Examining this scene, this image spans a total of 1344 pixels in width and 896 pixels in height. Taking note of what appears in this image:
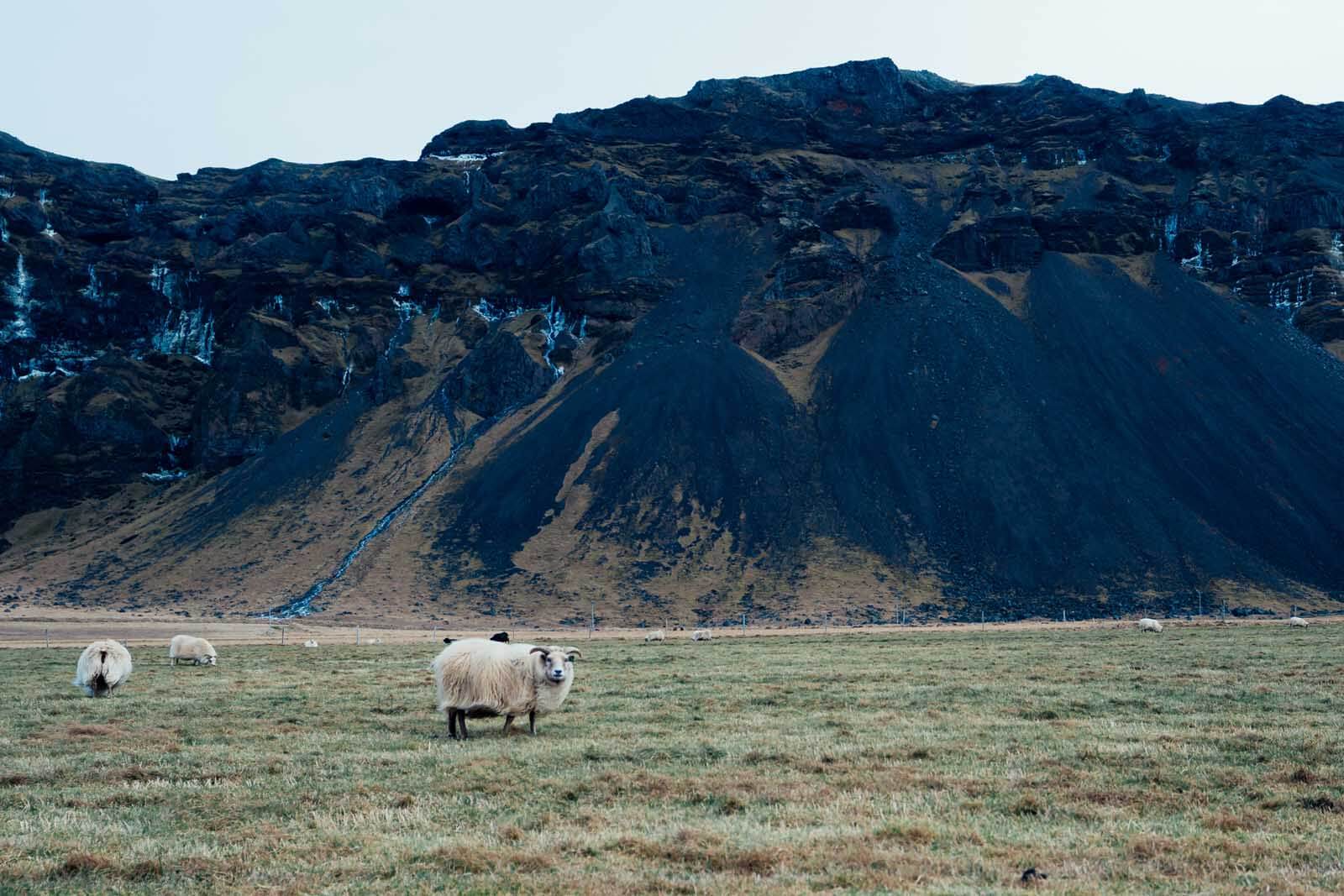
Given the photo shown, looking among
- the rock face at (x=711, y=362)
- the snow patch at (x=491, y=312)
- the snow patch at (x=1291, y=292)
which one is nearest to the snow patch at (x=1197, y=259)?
the rock face at (x=711, y=362)

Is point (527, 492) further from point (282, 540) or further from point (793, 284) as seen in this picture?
point (793, 284)

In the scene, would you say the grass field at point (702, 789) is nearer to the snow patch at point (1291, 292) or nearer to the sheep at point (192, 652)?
the sheep at point (192, 652)

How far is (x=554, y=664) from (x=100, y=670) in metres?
13.6

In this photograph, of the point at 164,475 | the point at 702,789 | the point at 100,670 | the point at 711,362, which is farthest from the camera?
the point at 164,475

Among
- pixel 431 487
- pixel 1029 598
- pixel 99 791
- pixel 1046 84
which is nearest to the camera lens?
pixel 99 791

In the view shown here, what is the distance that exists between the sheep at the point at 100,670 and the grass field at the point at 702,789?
2.52ft

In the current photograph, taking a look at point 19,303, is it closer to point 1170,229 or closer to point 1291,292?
point 1170,229

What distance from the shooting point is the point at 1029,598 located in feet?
253

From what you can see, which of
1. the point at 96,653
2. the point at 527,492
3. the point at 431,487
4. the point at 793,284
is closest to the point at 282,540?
the point at 431,487

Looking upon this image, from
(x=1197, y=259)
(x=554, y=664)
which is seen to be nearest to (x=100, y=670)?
(x=554, y=664)

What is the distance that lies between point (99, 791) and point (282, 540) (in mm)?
91351

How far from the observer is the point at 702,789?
13.2 meters

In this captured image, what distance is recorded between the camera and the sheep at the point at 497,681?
60.3 ft

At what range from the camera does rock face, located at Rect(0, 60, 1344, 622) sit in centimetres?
8556
